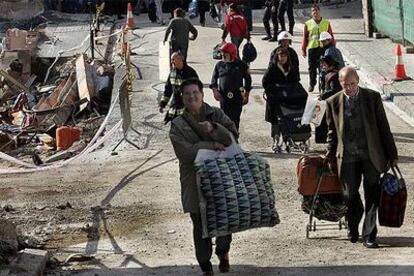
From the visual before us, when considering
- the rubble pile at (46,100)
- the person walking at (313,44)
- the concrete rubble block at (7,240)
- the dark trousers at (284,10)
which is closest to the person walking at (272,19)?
the dark trousers at (284,10)

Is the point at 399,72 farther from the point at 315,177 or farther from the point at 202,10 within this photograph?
the point at 202,10

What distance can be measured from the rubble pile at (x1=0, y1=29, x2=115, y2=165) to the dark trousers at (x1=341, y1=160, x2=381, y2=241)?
7.56 m

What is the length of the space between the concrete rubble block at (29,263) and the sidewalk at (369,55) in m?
8.74

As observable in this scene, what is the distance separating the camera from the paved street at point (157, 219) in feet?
28.6

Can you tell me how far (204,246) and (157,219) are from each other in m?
2.54

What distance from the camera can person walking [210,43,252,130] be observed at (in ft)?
43.8

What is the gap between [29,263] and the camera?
841 cm

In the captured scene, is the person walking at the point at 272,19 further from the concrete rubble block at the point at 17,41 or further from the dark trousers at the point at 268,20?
the concrete rubble block at the point at 17,41

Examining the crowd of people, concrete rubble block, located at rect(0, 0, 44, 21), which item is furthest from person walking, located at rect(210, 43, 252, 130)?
concrete rubble block, located at rect(0, 0, 44, 21)

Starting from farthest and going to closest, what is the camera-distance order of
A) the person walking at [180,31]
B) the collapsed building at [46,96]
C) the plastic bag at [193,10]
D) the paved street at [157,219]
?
the plastic bag at [193,10]
the person walking at [180,31]
the collapsed building at [46,96]
the paved street at [157,219]

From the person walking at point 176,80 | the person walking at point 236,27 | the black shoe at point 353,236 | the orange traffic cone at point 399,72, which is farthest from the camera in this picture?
the person walking at point 236,27

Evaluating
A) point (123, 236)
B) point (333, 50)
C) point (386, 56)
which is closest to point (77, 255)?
point (123, 236)

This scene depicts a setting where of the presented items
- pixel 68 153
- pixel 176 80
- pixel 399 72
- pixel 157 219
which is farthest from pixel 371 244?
pixel 399 72

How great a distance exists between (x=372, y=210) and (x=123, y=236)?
2.47 metres
